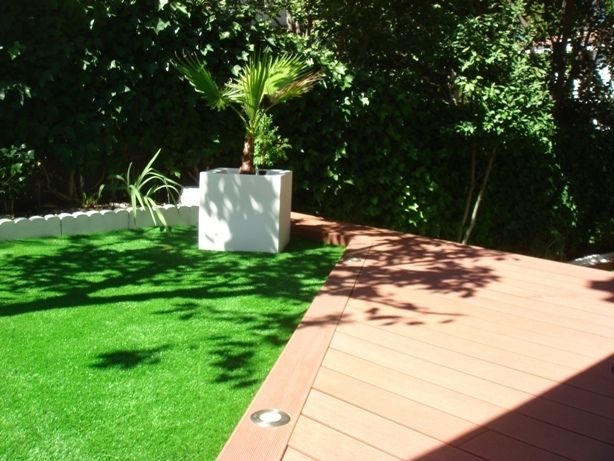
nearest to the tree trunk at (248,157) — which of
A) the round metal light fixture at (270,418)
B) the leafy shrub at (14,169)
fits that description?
the leafy shrub at (14,169)

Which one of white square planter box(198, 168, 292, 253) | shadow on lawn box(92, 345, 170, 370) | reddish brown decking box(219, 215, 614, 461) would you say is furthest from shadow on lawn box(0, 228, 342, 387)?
reddish brown decking box(219, 215, 614, 461)

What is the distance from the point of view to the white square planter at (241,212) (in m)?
5.33

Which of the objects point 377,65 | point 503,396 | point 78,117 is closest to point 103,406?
point 503,396

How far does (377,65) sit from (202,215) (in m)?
3.80

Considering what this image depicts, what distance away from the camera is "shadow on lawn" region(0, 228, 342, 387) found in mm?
3180

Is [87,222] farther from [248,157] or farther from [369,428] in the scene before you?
[369,428]

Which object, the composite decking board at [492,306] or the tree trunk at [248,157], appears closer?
the composite decking board at [492,306]

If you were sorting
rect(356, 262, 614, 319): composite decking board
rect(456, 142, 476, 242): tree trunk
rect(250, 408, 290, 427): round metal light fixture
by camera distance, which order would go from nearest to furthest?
rect(250, 408, 290, 427): round metal light fixture, rect(356, 262, 614, 319): composite decking board, rect(456, 142, 476, 242): tree trunk

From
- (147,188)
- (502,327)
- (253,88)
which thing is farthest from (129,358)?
(147,188)

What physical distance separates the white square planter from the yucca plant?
1.35ft

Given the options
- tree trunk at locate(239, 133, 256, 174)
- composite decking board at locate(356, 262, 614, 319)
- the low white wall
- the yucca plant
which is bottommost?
composite decking board at locate(356, 262, 614, 319)

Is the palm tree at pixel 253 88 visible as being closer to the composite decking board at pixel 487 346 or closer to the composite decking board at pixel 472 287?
the composite decking board at pixel 472 287

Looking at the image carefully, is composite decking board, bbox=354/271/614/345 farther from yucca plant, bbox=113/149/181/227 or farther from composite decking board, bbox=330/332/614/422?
Result: yucca plant, bbox=113/149/181/227

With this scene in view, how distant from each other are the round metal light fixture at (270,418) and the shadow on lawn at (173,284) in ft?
1.33
